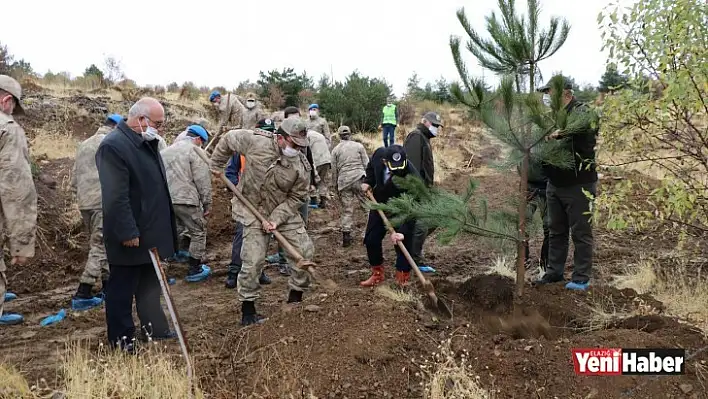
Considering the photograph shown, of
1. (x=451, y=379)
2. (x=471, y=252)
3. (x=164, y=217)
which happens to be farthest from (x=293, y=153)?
(x=471, y=252)

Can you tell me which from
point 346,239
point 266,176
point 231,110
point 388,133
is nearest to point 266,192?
point 266,176

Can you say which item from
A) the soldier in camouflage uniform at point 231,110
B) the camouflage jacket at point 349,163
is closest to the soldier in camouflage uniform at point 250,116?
the soldier in camouflage uniform at point 231,110

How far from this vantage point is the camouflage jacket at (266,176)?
482cm

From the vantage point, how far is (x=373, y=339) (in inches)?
148

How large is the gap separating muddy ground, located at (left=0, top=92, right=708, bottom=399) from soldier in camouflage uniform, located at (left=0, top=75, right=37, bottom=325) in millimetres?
874


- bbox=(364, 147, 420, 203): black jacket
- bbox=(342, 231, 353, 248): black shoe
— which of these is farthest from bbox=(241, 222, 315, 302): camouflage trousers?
bbox=(342, 231, 353, 248): black shoe

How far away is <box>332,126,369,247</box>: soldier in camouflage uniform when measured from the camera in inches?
312

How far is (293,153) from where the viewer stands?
4.83m

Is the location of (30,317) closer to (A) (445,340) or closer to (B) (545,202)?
(A) (445,340)

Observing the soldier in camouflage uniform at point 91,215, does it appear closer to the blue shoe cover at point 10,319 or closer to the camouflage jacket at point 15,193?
the blue shoe cover at point 10,319

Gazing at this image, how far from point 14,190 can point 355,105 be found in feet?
51.7

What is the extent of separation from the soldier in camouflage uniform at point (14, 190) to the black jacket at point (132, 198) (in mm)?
486

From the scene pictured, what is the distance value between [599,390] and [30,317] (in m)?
4.99

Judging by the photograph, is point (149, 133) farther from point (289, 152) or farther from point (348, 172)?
point (348, 172)
